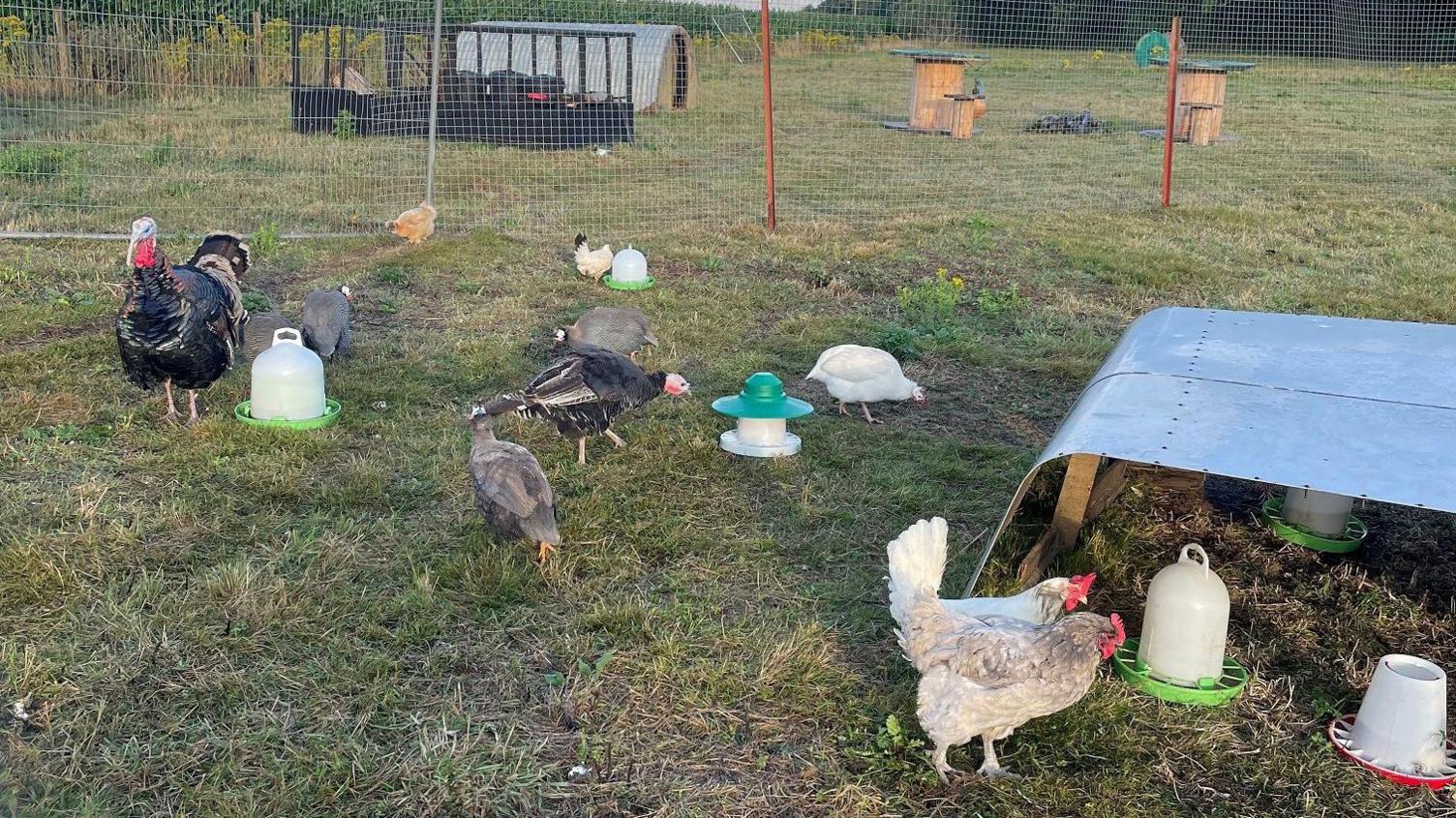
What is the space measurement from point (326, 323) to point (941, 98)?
37.5 feet

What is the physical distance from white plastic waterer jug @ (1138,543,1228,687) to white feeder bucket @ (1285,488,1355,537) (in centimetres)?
124

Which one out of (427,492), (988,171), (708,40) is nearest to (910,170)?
(988,171)

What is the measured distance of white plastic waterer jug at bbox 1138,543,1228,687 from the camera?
10.5ft

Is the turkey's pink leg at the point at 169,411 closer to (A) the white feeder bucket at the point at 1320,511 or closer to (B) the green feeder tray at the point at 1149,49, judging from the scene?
(A) the white feeder bucket at the point at 1320,511

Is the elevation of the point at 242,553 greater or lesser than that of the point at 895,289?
lesser

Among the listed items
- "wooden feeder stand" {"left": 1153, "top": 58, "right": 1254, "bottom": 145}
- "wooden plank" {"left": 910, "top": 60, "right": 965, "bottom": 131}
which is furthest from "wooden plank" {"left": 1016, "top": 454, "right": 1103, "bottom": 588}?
"wooden feeder stand" {"left": 1153, "top": 58, "right": 1254, "bottom": 145}

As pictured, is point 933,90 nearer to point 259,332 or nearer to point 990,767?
point 259,332

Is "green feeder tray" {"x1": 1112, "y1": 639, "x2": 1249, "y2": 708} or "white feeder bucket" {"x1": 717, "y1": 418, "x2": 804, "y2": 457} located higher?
"white feeder bucket" {"x1": 717, "y1": 418, "x2": 804, "y2": 457}

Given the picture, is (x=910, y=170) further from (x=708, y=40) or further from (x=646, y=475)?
(x=646, y=475)

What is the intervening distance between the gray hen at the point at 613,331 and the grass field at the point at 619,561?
0.27 meters

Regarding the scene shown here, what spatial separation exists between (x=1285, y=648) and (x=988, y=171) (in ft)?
32.0

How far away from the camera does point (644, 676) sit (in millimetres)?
3260

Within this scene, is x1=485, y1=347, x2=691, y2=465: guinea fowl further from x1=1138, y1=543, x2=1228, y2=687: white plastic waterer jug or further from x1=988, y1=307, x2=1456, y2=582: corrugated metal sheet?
x1=1138, y1=543, x2=1228, y2=687: white plastic waterer jug

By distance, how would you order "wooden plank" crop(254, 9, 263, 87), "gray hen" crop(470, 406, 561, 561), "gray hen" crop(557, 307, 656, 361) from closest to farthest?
"gray hen" crop(470, 406, 561, 561) → "gray hen" crop(557, 307, 656, 361) → "wooden plank" crop(254, 9, 263, 87)
